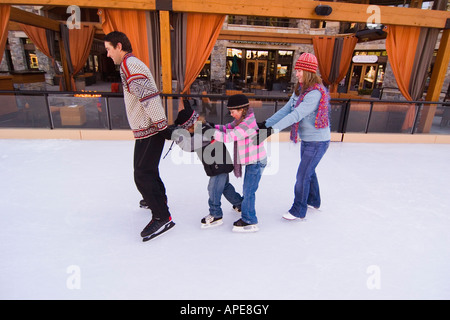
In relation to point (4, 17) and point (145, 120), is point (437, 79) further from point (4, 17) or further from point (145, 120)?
point (4, 17)

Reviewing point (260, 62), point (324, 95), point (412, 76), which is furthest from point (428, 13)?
point (260, 62)

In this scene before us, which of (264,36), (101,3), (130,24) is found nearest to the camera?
(101,3)

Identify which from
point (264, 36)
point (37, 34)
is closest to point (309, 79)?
point (264, 36)

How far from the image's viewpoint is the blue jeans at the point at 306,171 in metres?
2.22

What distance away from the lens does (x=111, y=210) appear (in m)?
2.57

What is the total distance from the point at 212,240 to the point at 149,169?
2.50ft

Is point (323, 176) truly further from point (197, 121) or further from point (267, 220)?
point (197, 121)

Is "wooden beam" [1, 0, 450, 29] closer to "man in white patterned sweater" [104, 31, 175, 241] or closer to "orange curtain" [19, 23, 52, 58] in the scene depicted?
"man in white patterned sweater" [104, 31, 175, 241]

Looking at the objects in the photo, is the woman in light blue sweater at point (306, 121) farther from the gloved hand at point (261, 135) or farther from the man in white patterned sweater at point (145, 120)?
the man in white patterned sweater at point (145, 120)

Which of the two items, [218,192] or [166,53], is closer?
[218,192]

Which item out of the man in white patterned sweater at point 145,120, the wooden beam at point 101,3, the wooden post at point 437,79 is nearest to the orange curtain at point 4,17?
the wooden beam at point 101,3

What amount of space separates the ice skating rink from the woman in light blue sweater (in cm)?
40

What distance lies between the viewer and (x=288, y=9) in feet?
16.0
